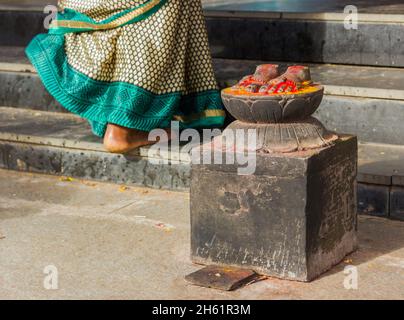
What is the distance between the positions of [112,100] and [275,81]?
1.62m

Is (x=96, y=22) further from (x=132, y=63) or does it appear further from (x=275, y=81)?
(x=275, y=81)

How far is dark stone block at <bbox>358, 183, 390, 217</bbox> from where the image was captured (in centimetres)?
465

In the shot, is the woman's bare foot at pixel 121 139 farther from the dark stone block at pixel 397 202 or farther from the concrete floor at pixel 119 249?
the dark stone block at pixel 397 202

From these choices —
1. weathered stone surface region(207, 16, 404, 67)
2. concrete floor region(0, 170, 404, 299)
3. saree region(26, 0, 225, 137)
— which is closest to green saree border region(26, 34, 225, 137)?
saree region(26, 0, 225, 137)

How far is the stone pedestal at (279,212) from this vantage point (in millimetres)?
3867

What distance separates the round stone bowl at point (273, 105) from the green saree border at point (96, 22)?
140 cm

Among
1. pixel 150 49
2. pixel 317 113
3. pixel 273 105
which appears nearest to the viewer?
pixel 273 105

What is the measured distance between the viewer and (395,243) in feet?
14.2

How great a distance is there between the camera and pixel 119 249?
436cm

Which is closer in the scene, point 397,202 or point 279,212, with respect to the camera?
point 279,212

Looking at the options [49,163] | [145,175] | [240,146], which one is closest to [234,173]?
[240,146]

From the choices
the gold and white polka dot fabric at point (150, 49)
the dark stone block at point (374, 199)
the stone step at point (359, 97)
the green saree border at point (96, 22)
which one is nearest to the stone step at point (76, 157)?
the gold and white polka dot fabric at point (150, 49)

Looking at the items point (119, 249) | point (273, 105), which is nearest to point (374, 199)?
point (273, 105)

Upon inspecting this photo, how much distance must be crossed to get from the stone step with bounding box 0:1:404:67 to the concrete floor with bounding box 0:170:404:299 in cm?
141
